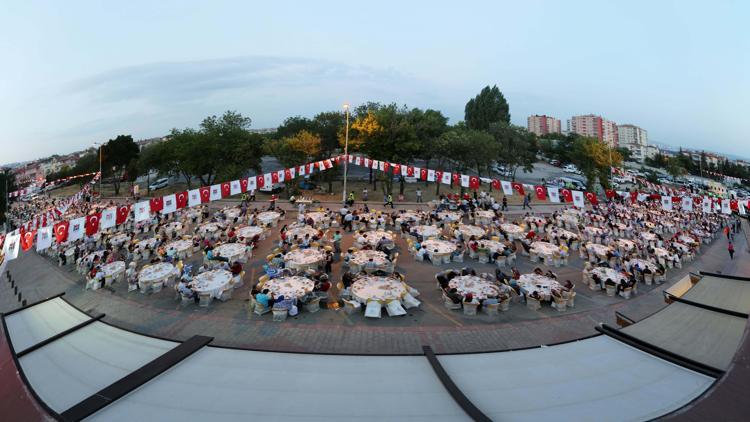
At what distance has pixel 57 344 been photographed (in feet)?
22.0

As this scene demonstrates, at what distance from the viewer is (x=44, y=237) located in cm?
1254

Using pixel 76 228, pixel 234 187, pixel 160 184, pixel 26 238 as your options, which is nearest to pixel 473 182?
pixel 234 187

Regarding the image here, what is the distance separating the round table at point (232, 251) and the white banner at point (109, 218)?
4.73 m

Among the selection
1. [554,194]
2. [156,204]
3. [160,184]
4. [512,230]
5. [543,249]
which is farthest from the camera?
[160,184]

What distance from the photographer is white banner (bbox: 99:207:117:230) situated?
14.1m

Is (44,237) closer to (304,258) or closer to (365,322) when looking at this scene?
(304,258)

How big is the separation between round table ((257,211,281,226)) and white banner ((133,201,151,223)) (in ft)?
27.2

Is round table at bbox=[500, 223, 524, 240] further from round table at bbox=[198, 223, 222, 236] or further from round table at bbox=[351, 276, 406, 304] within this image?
round table at bbox=[198, 223, 222, 236]

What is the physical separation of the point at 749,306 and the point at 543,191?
1309 centimetres

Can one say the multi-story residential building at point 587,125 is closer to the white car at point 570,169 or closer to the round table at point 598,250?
the white car at point 570,169

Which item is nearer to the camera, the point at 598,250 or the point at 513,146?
the point at 598,250

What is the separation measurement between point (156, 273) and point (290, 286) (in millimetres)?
7158

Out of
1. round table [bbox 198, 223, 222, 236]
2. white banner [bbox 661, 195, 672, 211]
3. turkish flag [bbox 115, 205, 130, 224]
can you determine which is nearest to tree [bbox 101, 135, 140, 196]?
round table [bbox 198, 223, 222, 236]

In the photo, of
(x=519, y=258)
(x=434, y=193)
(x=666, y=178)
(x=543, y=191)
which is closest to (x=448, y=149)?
(x=434, y=193)
